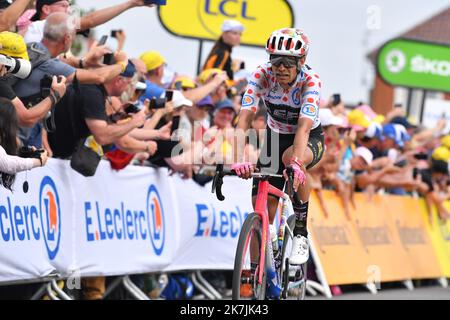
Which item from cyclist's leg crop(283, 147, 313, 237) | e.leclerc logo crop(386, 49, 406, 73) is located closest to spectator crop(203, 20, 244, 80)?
cyclist's leg crop(283, 147, 313, 237)

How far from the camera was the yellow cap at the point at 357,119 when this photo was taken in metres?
15.2

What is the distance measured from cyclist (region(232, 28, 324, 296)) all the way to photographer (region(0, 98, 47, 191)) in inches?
65.0

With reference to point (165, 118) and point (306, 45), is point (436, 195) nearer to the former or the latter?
point (165, 118)

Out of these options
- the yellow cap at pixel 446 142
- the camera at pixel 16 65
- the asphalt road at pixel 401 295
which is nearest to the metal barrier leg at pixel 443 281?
the asphalt road at pixel 401 295

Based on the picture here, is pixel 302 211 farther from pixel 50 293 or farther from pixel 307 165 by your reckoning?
pixel 50 293

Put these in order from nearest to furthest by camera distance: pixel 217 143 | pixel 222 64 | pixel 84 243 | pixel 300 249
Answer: pixel 300 249, pixel 84 243, pixel 217 143, pixel 222 64

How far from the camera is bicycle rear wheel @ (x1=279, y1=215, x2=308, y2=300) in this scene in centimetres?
919

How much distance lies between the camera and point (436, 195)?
17.5 m

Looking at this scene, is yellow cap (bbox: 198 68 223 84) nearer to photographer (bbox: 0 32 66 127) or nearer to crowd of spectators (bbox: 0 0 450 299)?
Answer: crowd of spectators (bbox: 0 0 450 299)

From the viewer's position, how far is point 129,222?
430 inches

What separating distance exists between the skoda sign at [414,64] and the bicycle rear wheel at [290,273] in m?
15.5

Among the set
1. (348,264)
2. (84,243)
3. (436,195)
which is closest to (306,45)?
(84,243)

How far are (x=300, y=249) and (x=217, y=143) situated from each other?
131 inches

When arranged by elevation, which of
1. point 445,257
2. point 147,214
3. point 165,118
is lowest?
point 445,257
